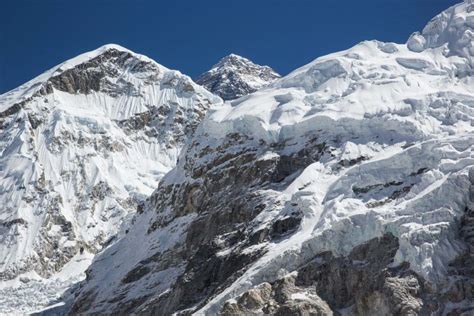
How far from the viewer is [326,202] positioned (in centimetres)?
9825

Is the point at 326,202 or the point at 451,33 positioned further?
the point at 451,33

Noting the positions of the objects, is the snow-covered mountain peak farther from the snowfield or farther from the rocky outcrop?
the rocky outcrop

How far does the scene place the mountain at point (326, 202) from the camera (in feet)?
275

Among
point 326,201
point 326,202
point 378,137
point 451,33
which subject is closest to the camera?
point 326,202

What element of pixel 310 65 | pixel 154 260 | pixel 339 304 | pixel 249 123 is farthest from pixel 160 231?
pixel 339 304

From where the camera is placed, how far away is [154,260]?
124 m

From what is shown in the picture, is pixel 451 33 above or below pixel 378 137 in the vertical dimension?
above

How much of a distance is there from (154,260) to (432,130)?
3825 centimetres

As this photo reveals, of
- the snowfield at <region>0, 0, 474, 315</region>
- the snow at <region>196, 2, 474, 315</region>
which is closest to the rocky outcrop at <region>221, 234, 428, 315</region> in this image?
the snowfield at <region>0, 0, 474, 315</region>

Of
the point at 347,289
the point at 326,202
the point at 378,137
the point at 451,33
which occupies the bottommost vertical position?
the point at 347,289

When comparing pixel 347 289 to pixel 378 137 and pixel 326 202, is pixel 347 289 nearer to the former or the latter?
pixel 326 202

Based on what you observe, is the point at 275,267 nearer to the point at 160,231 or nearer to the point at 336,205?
the point at 336,205

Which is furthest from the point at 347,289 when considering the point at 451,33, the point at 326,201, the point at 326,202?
the point at 451,33

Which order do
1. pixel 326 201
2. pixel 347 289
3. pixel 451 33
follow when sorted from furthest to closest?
1. pixel 451 33
2. pixel 326 201
3. pixel 347 289
